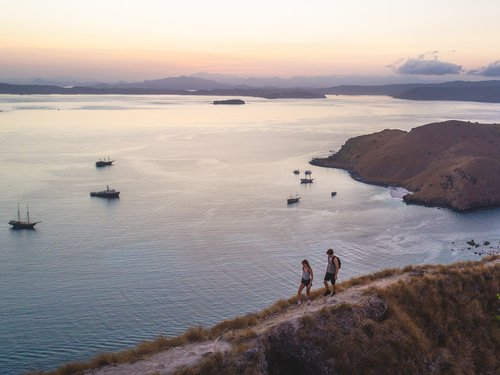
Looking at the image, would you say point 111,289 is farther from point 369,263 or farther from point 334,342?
point 334,342

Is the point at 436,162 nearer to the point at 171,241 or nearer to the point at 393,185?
the point at 393,185

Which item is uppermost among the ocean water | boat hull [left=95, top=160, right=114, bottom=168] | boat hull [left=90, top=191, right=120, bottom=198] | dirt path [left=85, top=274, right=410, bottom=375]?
dirt path [left=85, top=274, right=410, bottom=375]

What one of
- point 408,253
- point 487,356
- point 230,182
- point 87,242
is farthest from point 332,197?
→ point 487,356

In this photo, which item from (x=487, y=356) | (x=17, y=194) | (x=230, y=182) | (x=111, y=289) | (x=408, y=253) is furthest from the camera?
(x=230, y=182)

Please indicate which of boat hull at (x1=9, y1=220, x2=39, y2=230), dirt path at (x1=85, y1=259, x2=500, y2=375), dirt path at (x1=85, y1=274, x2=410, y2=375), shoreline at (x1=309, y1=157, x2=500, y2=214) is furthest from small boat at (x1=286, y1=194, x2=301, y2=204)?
dirt path at (x1=85, y1=274, x2=410, y2=375)

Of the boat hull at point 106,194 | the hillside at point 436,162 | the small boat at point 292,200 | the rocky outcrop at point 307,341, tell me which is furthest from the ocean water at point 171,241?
the rocky outcrop at point 307,341

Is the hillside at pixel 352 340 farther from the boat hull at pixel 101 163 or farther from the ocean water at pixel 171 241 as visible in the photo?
the boat hull at pixel 101 163

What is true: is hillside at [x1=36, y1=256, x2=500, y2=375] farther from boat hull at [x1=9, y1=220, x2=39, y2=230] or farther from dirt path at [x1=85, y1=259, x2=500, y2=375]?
boat hull at [x1=9, y1=220, x2=39, y2=230]
